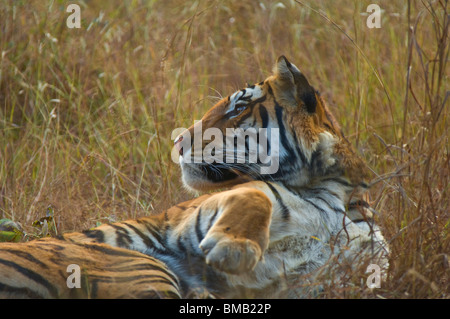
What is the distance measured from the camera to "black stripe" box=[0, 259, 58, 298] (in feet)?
6.24

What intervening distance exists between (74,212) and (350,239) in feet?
5.18

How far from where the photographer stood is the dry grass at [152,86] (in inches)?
134

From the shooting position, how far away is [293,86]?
8.21ft

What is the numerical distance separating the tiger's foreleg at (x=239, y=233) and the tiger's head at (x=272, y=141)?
0.30 meters

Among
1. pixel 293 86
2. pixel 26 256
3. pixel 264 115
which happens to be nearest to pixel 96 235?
pixel 26 256

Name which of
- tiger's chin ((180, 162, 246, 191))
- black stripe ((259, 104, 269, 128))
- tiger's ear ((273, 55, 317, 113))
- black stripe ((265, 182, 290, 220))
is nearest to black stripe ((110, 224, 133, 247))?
tiger's chin ((180, 162, 246, 191))

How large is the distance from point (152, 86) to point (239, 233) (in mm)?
2915

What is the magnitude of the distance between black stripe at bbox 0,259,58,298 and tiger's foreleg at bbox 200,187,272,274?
0.49m

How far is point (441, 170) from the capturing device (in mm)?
2668

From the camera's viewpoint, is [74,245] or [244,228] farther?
[74,245]

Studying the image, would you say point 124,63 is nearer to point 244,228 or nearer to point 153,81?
point 153,81

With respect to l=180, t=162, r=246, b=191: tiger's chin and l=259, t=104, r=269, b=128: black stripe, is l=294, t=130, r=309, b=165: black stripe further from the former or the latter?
l=180, t=162, r=246, b=191: tiger's chin

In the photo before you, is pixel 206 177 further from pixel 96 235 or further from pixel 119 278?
pixel 119 278
